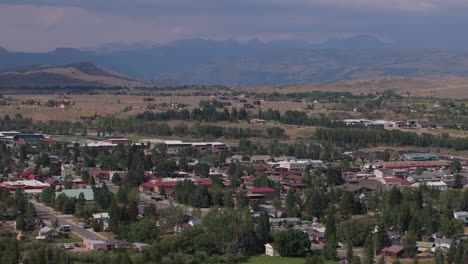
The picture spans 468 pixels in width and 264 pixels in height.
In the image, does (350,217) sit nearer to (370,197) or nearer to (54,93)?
(370,197)

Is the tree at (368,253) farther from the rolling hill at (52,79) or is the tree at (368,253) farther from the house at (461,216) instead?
the rolling hill at (52,79)

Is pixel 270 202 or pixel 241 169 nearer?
pixel 270 202

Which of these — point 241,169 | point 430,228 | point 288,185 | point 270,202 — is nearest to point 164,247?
point 430,228

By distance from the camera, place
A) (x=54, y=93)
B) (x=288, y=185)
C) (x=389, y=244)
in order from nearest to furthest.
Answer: (x=389, y=244) < (x=288, y=185) < (x=54, y=93)

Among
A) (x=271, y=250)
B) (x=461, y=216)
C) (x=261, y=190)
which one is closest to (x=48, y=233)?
(x=271, y=250)

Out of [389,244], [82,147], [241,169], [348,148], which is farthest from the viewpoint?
[348,148]
